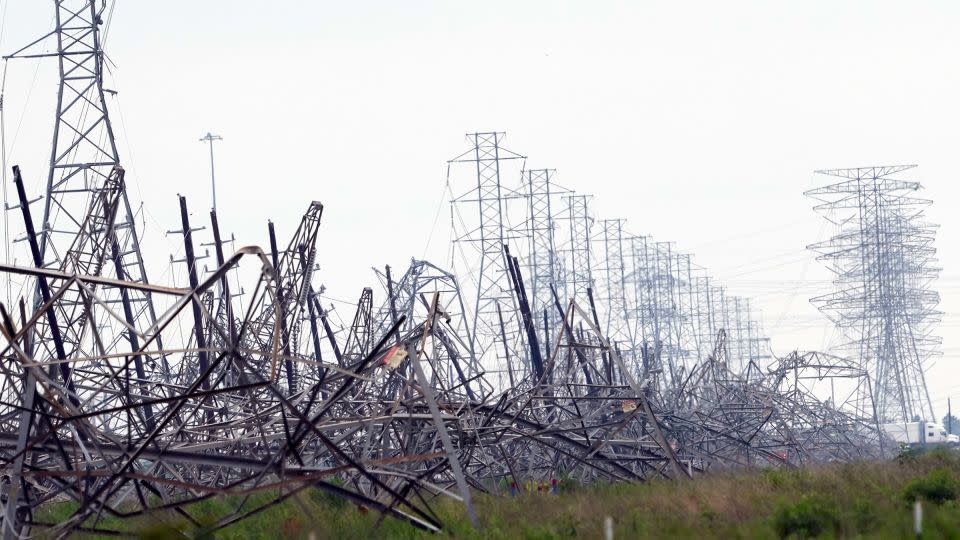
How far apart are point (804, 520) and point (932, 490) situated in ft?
15.0

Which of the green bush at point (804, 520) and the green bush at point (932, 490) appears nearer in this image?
the green bush at point (804, 520)

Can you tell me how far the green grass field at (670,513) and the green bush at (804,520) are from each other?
0.02 meters

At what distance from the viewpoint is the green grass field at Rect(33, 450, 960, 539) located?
18.6m

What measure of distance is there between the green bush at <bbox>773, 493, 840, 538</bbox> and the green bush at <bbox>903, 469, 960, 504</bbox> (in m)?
3.08

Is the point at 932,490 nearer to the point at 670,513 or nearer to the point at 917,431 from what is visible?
the point at 670,513

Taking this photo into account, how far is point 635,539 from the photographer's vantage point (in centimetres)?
1770

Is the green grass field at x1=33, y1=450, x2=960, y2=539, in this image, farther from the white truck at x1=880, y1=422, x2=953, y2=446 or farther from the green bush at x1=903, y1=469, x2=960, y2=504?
the white truck at x1=880, y1=422, x2=953, y2=446

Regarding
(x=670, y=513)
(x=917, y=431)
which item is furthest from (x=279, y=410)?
(x=917, y=431)

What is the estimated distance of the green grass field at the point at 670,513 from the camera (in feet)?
61.0

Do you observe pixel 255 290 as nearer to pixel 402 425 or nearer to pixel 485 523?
pixel 485 523

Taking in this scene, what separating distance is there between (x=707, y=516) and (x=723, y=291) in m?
140

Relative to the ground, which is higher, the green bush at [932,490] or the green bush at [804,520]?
the green bush at [804,520]

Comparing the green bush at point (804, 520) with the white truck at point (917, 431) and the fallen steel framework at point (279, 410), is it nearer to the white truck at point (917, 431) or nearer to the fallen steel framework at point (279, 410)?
the fallen steel framework at point (279, 410)

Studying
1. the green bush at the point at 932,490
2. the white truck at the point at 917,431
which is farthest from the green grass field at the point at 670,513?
the white truck at the point at 917,431
